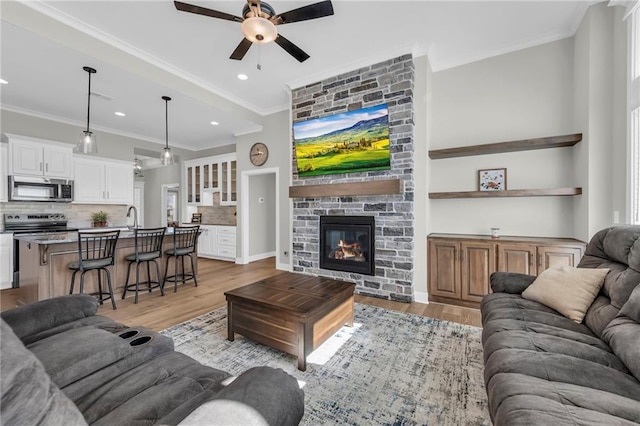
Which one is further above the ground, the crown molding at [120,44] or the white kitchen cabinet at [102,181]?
the crown molding at [120,44]

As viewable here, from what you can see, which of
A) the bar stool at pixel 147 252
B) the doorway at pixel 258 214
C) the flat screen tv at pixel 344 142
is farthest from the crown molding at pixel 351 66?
the bar stool at pixel 147 252

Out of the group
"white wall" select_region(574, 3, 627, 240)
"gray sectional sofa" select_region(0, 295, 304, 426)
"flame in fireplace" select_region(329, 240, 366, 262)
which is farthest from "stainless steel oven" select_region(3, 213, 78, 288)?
"white wall" select_region(574, 3, 627, 240)

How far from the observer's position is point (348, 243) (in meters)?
4.09

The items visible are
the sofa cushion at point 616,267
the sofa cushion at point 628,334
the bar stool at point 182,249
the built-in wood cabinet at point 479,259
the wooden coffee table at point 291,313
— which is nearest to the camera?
the sofa cushion at point 628,334

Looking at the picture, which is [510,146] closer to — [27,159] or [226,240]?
[226,240]

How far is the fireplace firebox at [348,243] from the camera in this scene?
12.7ft

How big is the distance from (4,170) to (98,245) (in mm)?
2675

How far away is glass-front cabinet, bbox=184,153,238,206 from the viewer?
654 cm

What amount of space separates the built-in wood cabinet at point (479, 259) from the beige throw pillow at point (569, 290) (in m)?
1.09

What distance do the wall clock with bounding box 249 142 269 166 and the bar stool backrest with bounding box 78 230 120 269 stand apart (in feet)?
9.68

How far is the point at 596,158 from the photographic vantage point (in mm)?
2762

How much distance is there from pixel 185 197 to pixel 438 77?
6.51m

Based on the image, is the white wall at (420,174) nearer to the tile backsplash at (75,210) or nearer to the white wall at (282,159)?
the white wall at (282,159)

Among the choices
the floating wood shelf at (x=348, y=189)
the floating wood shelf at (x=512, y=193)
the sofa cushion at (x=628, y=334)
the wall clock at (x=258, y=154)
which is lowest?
the sofa cushion at (x=628, y=334)
